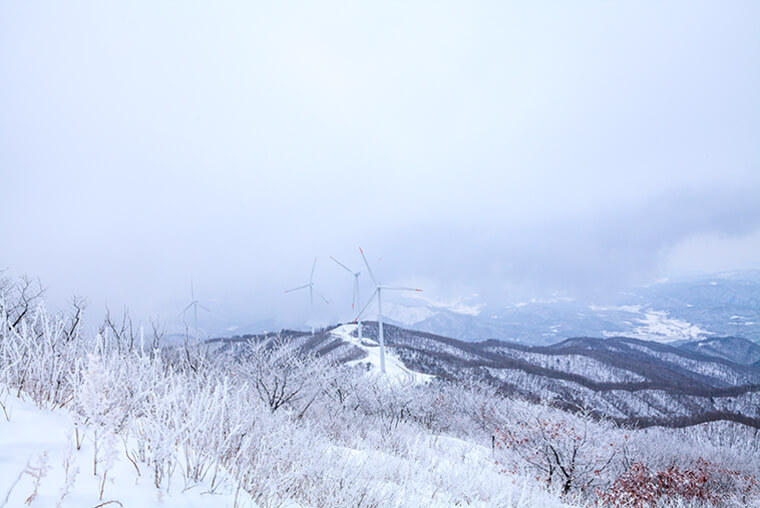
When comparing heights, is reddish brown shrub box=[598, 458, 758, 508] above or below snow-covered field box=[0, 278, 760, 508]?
below

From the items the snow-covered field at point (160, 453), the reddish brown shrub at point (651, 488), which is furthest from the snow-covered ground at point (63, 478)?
the reddish brown shrub at point (651, 488)

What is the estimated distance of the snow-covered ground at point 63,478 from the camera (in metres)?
3.78

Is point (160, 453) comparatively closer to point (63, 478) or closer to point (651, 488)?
point (63, 478)

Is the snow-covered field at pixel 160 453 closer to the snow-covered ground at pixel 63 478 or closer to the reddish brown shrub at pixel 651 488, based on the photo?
the snow-covered ground at pixel 63 478

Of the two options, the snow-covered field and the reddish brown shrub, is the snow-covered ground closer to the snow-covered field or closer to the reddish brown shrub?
the snow-covered field

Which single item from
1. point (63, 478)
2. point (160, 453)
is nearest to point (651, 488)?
point (160, 453)

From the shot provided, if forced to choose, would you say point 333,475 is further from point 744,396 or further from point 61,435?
point 744,396

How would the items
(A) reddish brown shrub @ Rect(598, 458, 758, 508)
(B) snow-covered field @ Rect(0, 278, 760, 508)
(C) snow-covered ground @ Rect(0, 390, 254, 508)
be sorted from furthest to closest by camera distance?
(A) reddish brown shrub @ Rect(598, 458, 758, 508), (B) snow-covered field @ Rect(0, 278, 760, 508), (C) snow-covered ground @ Rect(0, 390, 254, 508)

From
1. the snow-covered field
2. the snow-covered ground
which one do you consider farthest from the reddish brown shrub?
the snow-covered ground

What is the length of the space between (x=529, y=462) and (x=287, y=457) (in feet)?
56.3

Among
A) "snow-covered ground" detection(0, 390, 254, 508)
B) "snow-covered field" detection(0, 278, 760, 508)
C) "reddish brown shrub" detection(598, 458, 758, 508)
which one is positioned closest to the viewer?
"snow-covered ground" detection(0, 390, 254, 508)

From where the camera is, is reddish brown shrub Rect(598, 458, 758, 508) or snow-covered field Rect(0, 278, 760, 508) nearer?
snow-covered field Rect(0, 278, 760, 508)

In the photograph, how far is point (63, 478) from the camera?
4.20 meters

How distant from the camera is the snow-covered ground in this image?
378cm
